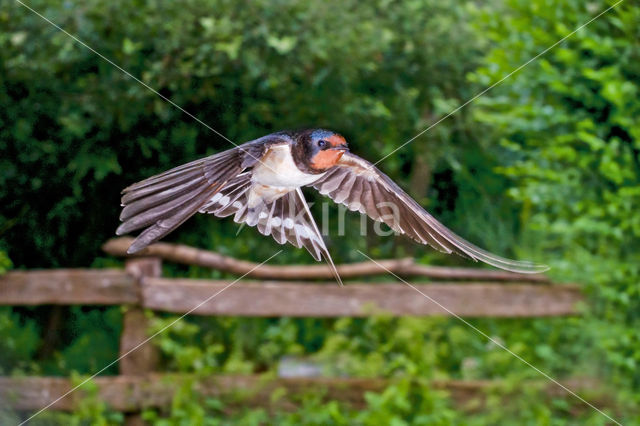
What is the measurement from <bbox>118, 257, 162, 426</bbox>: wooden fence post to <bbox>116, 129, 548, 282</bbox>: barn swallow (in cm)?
241

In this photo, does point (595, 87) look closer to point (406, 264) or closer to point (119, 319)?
point (406, 264)

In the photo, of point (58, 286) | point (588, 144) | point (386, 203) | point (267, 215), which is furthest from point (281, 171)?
point (58, 286)

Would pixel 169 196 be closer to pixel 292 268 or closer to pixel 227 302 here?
pixel 227 302

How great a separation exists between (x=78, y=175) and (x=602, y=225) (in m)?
1.81

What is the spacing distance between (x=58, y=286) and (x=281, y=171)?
8.80 feet

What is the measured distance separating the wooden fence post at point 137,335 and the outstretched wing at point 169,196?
269 centimetres

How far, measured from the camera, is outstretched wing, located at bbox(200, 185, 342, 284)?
2.84 ft

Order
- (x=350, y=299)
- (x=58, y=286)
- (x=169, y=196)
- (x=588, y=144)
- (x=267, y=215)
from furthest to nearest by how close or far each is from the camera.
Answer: (x=350, y=299) < (x=58, y=286) < (x=588, y=144) < (x=267, y=215) < (x=169, y=196)

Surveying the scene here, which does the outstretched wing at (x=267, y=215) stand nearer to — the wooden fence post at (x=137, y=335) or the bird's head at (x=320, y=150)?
the bird's head at (x=320, y=150)

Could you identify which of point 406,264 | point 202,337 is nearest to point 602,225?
point 406,264

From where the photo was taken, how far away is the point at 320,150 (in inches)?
29.8

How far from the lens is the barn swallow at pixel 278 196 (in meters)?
0.65

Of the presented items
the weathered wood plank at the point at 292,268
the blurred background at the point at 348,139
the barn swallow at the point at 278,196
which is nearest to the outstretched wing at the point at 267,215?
the barn swallow at the point at 278,196

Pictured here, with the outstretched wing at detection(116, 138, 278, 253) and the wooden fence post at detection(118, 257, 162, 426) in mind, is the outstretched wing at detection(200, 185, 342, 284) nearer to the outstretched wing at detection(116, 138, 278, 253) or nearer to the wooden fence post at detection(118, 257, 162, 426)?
the outstretched wing at detection(116, 138, 278, 253)
